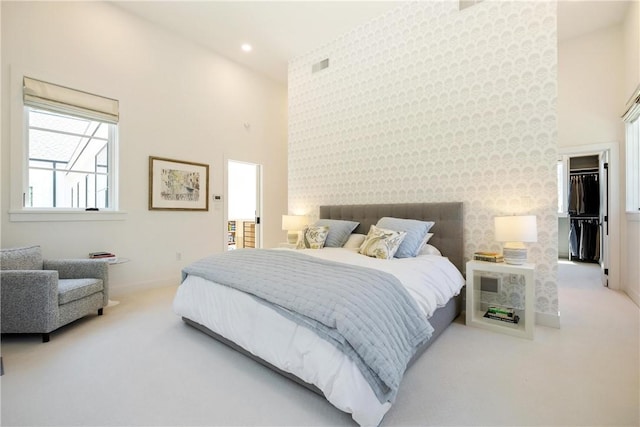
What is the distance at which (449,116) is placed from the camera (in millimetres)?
3232

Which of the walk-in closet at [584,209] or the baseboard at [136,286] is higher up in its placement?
the walk-in closet at [584,209]

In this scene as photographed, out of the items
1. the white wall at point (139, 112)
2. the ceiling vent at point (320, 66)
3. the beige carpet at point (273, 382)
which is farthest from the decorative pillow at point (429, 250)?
the white wall at point (139, 112)

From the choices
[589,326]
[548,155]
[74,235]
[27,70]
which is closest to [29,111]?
[27,70]

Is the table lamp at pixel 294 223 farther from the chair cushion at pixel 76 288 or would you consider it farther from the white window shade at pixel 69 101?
the white window shade at pixel 69 101

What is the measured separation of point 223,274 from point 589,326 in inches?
132

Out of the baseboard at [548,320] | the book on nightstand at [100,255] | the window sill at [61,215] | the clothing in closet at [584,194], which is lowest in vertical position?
the baseboard at [548,320]

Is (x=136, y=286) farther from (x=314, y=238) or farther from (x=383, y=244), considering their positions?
(x=383, y=244)

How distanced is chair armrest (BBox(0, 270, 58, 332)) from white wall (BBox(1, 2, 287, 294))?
961 millimetres

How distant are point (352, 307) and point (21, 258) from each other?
10.5 feet

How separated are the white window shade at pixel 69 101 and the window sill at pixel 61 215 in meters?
1.16

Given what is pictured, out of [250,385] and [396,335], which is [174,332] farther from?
[396,335]

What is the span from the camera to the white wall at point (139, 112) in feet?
9.77

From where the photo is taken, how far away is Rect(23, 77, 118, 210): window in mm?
3111

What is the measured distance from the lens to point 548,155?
2662 mm
